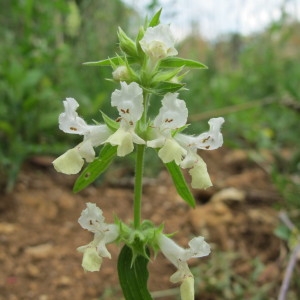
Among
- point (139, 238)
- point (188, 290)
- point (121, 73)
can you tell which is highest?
point (121, 73)

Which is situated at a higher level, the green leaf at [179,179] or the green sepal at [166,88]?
the green sepal at [166,88]

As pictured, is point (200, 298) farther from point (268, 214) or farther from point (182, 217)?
point (268, 214)

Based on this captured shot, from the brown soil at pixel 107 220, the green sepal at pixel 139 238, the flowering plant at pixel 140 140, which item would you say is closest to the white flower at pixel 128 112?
the flowering plant at pixel 140 140

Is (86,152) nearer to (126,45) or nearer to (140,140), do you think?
(140,140)

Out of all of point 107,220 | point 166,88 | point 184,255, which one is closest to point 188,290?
point 184,255

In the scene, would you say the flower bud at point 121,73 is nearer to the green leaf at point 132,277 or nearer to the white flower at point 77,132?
the white flower at point 77,132

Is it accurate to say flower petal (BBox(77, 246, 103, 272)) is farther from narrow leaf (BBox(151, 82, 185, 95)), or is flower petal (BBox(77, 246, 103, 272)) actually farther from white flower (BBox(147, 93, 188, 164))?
narrow leaf (BBox(151, 82, 185, 95))
